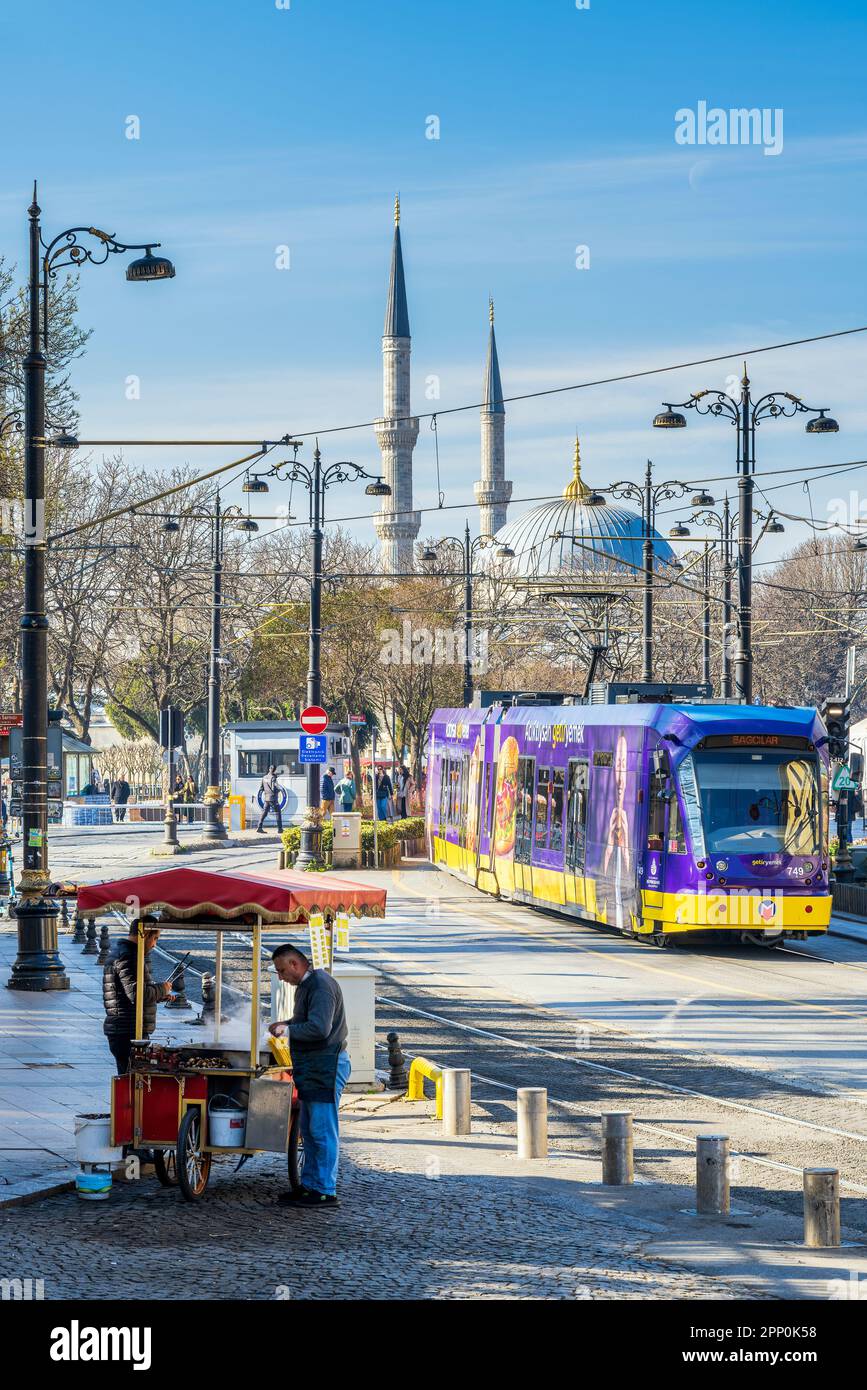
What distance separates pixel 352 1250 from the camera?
369 inches

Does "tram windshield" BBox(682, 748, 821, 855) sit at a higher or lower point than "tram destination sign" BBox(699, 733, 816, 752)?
lower

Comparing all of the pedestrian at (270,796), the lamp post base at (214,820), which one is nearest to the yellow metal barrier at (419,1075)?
the lamp post base at (214,820)

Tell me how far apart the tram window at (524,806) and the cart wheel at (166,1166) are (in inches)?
692

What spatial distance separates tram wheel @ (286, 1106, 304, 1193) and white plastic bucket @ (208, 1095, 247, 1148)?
289mm

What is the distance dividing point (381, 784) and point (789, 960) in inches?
890

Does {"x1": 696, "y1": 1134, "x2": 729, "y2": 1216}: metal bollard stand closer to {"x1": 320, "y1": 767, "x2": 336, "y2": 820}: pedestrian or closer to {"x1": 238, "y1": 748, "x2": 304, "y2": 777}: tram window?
{"x1": 320, "y1": 767, "x2": 336, "y2": 820}: pedestrian

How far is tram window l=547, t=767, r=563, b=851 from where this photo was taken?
88.7 ft

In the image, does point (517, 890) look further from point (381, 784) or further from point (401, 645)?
point (401, 645)

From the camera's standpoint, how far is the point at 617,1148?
452 inches

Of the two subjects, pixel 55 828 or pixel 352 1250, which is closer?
pixel 352 1250

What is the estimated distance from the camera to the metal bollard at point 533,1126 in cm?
1223

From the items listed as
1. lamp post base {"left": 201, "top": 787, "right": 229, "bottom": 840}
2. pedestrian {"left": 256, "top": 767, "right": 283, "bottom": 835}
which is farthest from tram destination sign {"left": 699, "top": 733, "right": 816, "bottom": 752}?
pedestrian {"left": 256, "top": 767, "right": 283, "bottom": 835}
